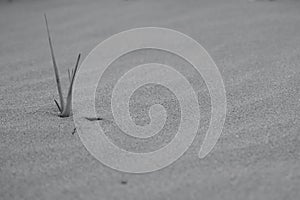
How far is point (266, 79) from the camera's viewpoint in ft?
5.64

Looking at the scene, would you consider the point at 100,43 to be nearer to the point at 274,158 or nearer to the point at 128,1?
the point at 128,1

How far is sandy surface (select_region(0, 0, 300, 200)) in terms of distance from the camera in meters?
1.05

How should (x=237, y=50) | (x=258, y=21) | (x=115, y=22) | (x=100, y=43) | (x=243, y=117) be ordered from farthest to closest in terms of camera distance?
1. (x=115, y=22)
2. (x=258, y=21)
3. (x=100, y=43)
4. (x=237, y=50)
5. (x=243, y=117)

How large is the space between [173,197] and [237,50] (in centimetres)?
128

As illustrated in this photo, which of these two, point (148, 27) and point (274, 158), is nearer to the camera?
point (274, 158)

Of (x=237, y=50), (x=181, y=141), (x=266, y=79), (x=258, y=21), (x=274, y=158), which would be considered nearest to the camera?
(x=274, y=158)

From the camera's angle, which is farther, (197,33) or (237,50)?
(197,33)

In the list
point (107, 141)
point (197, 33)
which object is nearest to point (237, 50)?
point (197, 33)

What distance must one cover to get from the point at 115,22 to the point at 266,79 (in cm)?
137

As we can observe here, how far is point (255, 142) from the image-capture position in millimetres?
1237

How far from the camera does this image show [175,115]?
146 centimetres

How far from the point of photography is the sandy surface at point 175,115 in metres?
1.05

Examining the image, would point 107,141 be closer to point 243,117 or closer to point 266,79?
point 243,117

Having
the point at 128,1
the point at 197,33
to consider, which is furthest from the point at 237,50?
the point at 128,1
